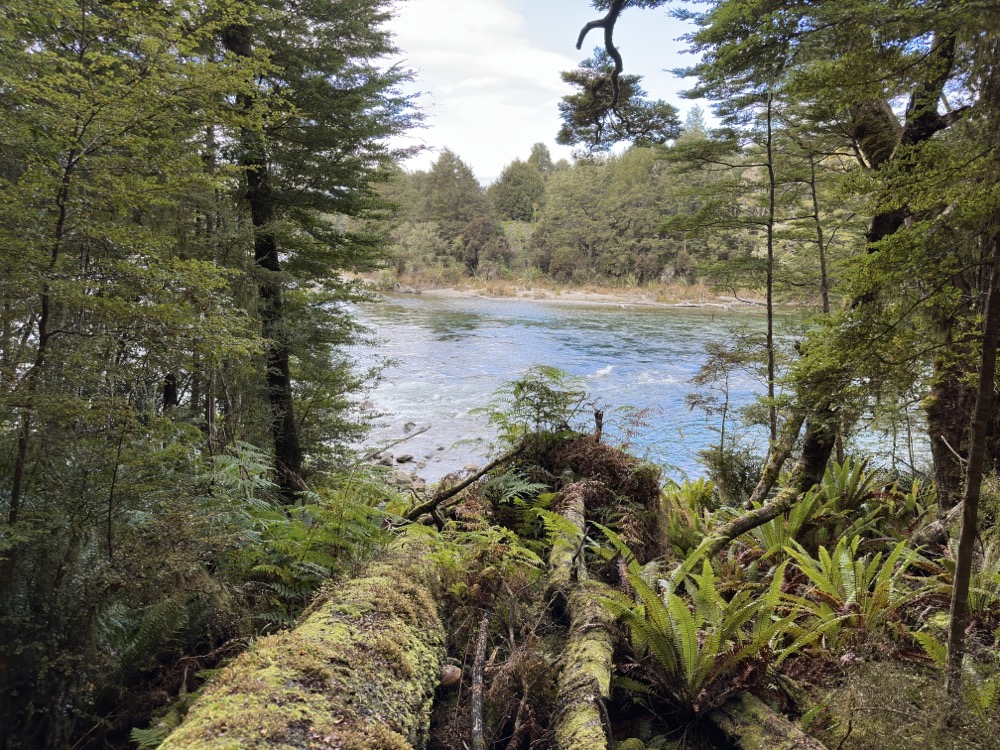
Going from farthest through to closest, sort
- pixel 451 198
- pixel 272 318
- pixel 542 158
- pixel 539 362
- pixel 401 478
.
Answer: pixel 542 158 < pixel 451 198 < pixel 539 362 < pixel 401 478 < pixel 272 318

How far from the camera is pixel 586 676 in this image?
2148 millimetres

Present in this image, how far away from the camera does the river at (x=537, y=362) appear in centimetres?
A: 1083

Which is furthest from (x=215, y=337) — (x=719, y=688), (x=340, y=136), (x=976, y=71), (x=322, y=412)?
(x=322, y=412)

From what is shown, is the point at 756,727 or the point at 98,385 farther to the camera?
the point at 98,385

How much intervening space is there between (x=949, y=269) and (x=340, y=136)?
6.51 meters

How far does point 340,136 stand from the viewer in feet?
21.9

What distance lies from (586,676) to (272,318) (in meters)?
5.67

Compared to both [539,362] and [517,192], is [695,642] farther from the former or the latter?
[517,192]

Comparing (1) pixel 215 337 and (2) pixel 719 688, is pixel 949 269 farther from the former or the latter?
(1) pixel 215 337

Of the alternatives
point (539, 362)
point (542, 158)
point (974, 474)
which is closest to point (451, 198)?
point (542, 158)

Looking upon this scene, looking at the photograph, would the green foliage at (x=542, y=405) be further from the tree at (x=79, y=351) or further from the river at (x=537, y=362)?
the tree at (x=79, y=351)

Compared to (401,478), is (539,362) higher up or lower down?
higher up

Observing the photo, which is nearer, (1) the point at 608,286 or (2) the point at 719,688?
(2) the point at 719,688

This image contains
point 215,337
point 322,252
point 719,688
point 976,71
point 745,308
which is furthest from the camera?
point 745,308
